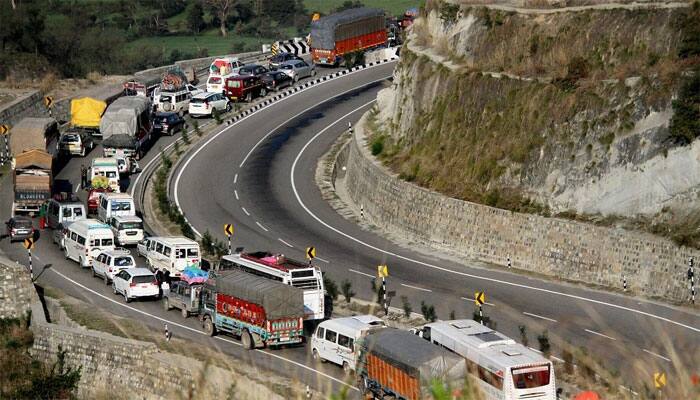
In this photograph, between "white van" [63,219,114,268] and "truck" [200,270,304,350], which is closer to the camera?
"truck" [200,270,304,350]

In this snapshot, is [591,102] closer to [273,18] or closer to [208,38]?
[208,38]

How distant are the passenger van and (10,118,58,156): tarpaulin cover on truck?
8.50 meters

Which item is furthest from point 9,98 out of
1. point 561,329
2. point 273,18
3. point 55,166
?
point 273,18

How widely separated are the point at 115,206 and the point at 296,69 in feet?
114

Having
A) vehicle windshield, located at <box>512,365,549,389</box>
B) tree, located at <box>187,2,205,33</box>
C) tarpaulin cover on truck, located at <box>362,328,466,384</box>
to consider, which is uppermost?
tarpaulin cover on truck, located at <box>362,328,466,384</box>

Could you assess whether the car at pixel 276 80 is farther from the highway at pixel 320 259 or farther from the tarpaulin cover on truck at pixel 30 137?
the tarpaulin cover on truck at pixel 30 137

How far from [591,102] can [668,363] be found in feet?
58.3

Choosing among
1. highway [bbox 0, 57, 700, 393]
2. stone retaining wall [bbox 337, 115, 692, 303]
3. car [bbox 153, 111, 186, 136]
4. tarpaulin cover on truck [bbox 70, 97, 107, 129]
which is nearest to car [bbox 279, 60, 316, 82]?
highway [bbox 0, 57, 700, 393]

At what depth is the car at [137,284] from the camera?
167 feet

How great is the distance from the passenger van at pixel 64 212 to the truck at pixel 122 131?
11.9m

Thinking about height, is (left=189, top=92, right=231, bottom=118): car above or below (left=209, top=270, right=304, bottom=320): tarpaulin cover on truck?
below

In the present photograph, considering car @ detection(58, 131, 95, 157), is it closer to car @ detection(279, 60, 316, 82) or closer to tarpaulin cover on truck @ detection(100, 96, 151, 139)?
tarpaulin cover on truck @ detection(100, 96, 151, 139)

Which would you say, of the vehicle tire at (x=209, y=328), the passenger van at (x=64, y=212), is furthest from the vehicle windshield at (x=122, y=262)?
the vehicle tire at (x=209, y=328)

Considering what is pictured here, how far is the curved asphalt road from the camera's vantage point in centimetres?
4294
